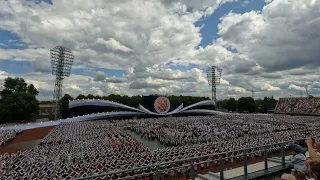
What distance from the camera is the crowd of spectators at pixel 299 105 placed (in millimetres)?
52641

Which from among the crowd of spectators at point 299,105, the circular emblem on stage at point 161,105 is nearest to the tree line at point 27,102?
the circular emblem on stage at point 161,105

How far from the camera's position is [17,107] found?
5350cm

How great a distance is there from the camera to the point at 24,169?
1150 cm

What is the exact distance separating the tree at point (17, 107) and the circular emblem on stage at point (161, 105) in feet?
95.4

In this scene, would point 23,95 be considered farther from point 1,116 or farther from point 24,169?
point 24,169

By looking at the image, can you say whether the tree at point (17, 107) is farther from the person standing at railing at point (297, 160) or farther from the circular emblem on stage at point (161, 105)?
the person standing at railing at point (297, 160)

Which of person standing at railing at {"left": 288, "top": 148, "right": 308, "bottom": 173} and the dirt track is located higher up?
person standing at railing at {"left": 288, "top": 148, "right": 308, "bottom": 173}

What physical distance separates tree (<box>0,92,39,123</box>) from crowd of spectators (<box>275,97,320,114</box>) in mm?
61459

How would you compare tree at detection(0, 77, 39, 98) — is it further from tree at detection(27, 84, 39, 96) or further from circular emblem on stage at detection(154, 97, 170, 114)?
circular emblem on stage at detection(154, 97, 170, 114)

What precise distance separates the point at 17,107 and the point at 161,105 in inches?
1272

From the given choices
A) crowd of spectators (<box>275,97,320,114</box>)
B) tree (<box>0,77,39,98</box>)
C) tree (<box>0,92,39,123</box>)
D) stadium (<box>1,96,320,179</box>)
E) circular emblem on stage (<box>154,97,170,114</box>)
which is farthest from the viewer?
tree (<box>0,77,39,98</box>)

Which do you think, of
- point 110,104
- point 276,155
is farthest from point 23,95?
point 276,155

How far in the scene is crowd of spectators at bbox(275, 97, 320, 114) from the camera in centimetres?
5264

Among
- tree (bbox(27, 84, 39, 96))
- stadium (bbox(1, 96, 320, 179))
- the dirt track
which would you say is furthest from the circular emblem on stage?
tree (bbox(27, 84, 39, 96))
